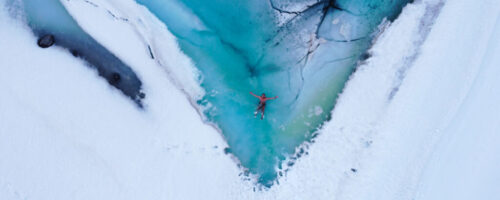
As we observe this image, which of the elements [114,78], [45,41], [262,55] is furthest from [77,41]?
[262,55]

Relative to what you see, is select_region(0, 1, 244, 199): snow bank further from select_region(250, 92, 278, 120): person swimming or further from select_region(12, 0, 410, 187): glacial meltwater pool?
select_region(250, 92, 278, 120): person swimming

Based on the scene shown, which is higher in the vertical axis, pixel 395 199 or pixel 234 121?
pixel 395 199

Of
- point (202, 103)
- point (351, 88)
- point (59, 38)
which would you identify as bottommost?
point (59, 38)

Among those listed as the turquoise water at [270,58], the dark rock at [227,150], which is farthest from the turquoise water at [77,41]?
the dark rock at [227,150]

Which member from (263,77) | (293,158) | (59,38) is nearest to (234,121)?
(263,77)

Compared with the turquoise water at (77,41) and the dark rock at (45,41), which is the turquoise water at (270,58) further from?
the dark rock at (45,41)

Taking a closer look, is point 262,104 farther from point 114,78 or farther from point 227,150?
point 114,78

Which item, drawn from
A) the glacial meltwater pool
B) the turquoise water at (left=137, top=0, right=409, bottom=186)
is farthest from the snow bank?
the turquoise water at (left=137, top=0, right=409, bottom=186)

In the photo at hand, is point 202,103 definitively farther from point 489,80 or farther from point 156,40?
point 489,80
